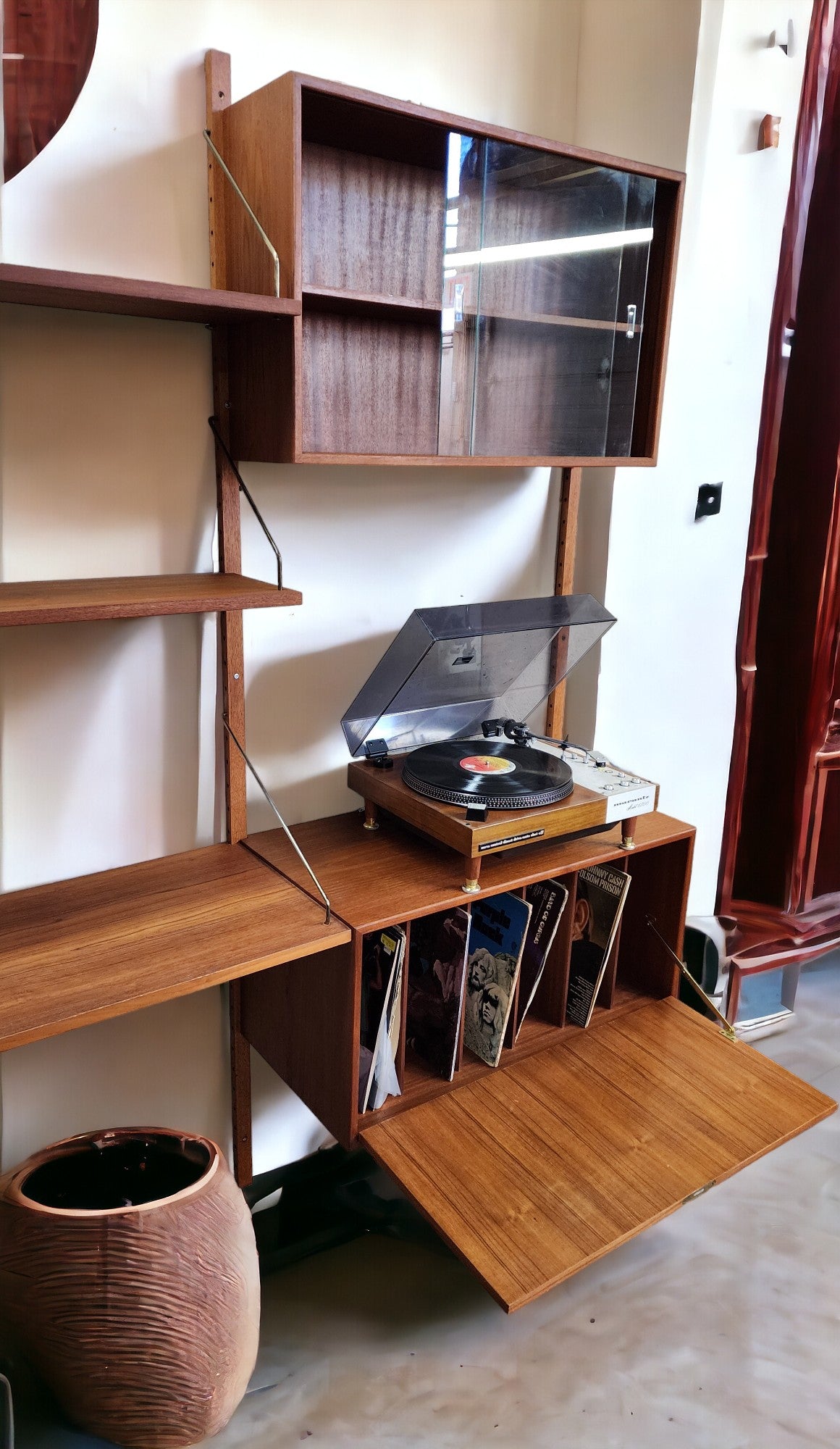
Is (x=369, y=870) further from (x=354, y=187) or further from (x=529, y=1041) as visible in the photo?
(x=354, y=187)

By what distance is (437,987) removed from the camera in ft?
5.30

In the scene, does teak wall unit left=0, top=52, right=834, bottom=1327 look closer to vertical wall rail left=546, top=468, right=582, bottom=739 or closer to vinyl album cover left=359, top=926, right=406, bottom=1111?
vinyl album cover left=359, top=926, right=406, bottom=1111

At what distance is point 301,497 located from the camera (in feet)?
5.43

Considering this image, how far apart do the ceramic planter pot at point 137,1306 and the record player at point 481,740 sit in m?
0.58

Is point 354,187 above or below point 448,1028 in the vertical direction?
above

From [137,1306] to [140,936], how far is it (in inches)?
16.9

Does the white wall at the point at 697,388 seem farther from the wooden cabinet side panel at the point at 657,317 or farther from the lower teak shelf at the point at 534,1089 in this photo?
the lower teak shelf at the point at 534,1089

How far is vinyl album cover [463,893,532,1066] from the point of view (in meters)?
1.59

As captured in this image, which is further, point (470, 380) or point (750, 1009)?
point (750, 1009)

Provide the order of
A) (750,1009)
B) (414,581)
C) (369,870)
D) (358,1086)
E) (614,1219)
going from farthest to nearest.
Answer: (750,1009), (414,581), (369,870), (358,1086), (614,1219)

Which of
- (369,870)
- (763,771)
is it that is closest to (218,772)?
(369,870)

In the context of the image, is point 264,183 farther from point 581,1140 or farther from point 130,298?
point 581,1140

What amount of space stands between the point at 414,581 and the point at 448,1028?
2.51 feet

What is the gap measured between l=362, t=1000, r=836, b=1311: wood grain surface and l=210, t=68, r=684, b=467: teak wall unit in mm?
947
